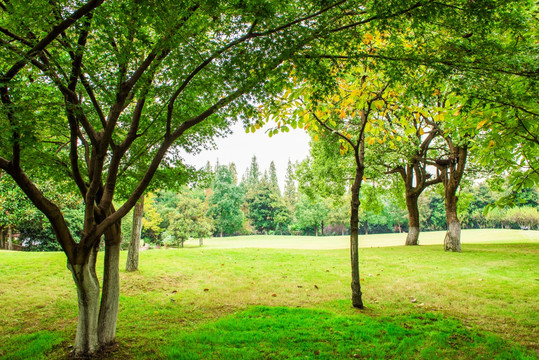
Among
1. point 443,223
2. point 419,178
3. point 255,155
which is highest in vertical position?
point 255,155

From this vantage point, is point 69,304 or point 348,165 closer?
point 69,304

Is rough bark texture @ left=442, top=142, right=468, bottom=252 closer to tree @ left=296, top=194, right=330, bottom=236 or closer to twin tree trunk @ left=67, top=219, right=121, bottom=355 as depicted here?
A: twin tree trunk @ left=67, top=219, right=121, bottom=355

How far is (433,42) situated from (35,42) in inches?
215

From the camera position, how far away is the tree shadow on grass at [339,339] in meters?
3.99

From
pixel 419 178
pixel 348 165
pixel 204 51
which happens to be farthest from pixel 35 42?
pixel 419 178

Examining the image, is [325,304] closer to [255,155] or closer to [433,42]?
[433,42]

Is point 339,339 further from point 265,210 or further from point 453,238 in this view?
point 265,210

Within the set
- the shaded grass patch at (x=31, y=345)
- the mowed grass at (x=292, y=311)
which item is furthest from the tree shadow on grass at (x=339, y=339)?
the shaded grass patch at (x=31, y=345)

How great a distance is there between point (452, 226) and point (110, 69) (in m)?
16.2

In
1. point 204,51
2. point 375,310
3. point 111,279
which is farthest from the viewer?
point 375,310

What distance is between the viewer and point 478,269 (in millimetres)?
10180

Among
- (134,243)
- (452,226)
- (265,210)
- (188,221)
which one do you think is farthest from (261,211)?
(134,243)

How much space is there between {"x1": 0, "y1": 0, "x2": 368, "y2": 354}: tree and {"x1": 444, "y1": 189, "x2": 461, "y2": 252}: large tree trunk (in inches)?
550

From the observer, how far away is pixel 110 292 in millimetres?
4738
